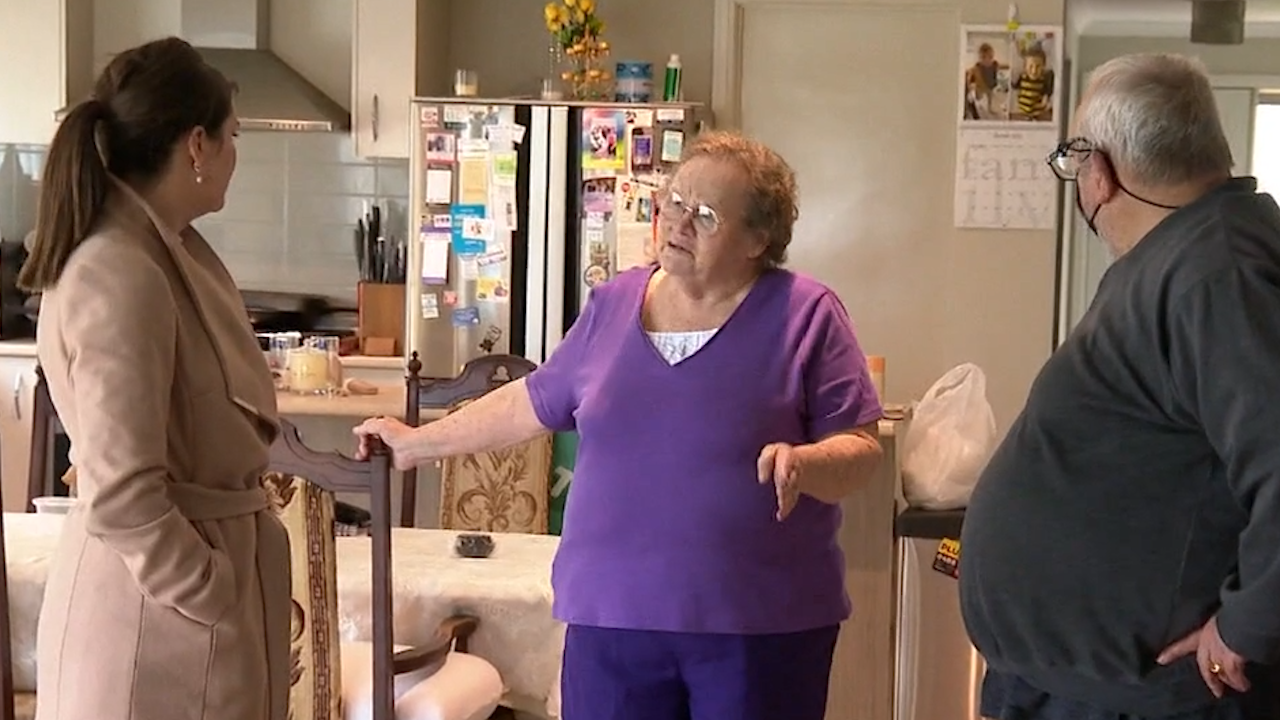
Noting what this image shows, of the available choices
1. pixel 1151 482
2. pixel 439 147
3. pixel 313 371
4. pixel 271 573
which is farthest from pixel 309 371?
pixel 1151 482

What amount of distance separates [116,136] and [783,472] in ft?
2.74

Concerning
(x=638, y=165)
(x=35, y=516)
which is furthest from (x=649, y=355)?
(x=638, y=165)

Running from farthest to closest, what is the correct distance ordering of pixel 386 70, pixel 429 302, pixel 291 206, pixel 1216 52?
pixel 1216 52 → pixel 291 206 → pixel 386 70 → pixel 429 302

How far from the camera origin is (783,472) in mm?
1739

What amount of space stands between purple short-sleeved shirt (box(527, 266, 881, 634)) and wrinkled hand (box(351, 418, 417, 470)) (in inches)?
12.3

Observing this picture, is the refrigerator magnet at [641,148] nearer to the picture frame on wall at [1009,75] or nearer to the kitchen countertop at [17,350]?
the picture frame on wall at [1009,75]

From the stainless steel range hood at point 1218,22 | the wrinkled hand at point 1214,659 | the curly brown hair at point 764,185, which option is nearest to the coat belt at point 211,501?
the curly brown hair at point 764,185

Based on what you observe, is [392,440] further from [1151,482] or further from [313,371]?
[313,371]

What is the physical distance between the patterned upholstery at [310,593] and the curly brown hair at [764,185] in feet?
2.38

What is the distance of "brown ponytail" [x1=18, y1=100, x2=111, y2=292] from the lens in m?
1.69

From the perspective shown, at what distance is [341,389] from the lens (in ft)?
13.2

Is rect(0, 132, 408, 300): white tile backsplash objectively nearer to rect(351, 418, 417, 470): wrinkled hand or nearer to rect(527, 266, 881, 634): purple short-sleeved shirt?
rect(351, 418, 417, 470): wrinkled hand

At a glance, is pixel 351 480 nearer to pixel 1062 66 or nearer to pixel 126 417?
pixel 126 417

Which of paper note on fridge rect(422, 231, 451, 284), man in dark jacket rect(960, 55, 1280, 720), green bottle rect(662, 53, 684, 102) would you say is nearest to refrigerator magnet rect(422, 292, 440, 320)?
paper note on fridge rect(422, 231, 451, 284)
